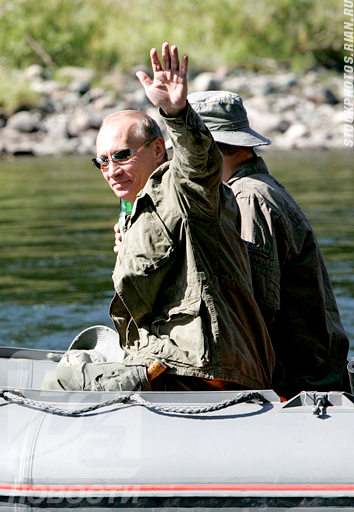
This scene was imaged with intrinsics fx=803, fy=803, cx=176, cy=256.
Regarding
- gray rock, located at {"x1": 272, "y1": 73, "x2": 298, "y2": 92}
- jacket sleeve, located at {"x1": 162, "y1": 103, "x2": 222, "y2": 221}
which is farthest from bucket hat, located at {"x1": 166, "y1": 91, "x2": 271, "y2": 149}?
gray rock, located at {"x1": 272, "y1": 73, "x2": 298, "y2": 92}

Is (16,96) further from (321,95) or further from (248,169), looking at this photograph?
(248,169)

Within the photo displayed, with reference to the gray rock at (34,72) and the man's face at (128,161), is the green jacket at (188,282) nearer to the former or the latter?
the man's face at (128,161)

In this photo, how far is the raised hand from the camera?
2.16m

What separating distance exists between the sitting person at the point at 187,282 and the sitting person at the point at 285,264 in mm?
273

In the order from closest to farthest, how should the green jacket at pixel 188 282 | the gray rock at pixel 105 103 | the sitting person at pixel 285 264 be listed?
1. the green jacket at pixel 188 282
2. the sitting person at pixel 285 264
3. the gray rock at pixel 105 103

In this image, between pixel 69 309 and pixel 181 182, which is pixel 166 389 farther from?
pixel 69 309

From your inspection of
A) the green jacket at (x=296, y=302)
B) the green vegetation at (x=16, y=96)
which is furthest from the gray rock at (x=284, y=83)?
the green jacket at (x=296, y=302)

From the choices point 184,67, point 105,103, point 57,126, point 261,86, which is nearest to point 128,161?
point 184,67

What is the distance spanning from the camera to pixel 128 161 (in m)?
2.78

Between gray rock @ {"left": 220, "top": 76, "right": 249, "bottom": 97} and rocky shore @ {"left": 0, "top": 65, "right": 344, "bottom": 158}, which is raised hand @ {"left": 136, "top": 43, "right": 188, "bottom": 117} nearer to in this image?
rocky shore @ {"left": 0, "top": 65, "right": 344, "bottom": 158}

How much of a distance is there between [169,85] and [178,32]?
30126mm

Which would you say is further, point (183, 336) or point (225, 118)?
point (225, 118)

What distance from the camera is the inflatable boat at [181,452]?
244 cm

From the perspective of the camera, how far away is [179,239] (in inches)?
94.3
